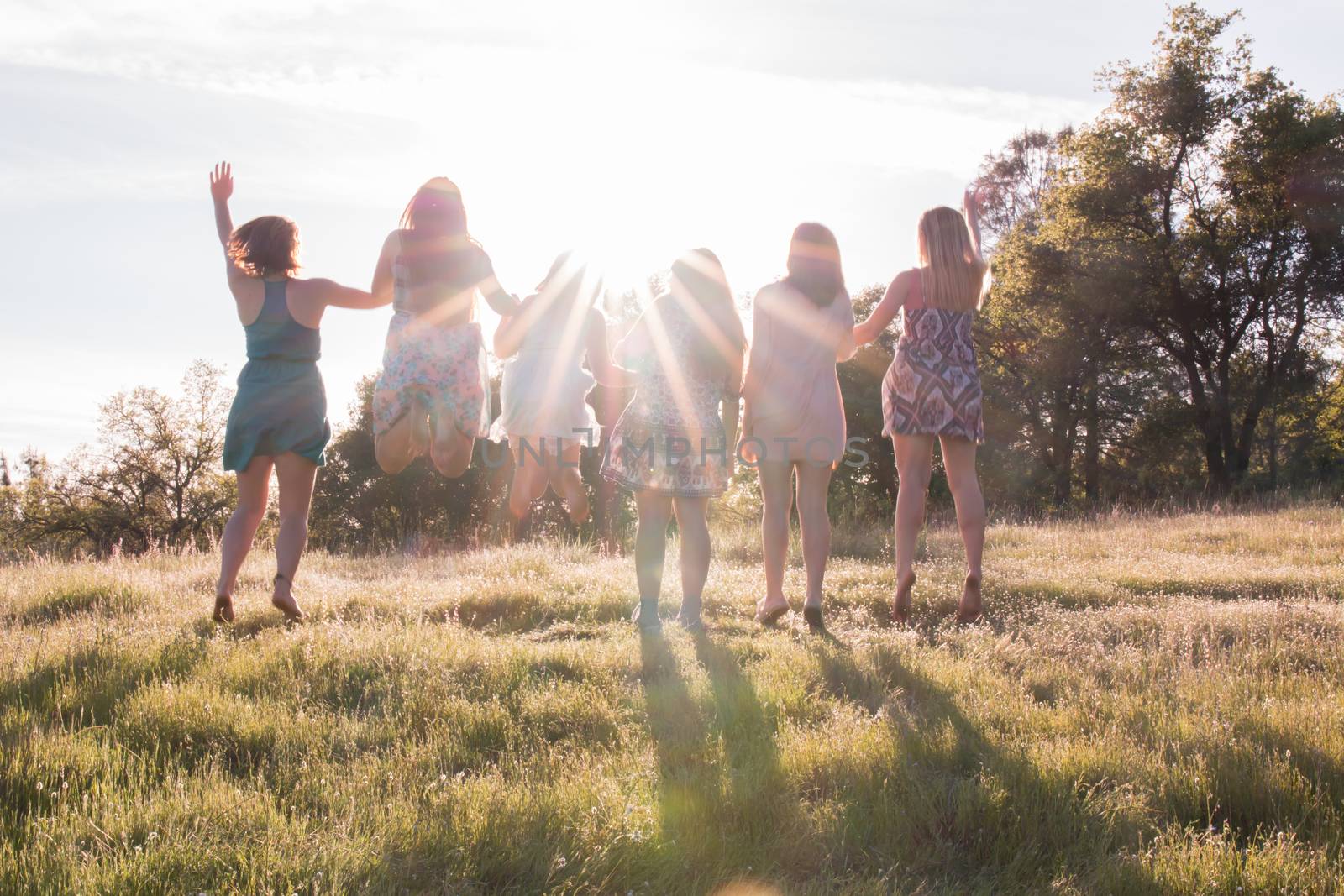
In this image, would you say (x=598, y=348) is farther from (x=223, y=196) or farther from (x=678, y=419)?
(x=223, y=196)

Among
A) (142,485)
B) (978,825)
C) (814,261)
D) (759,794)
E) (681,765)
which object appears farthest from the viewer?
(142,485)

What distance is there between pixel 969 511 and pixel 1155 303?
82.2 feet

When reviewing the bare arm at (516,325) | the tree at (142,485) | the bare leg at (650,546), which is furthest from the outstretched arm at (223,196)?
the tree at (142,485)

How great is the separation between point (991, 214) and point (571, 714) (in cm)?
3379

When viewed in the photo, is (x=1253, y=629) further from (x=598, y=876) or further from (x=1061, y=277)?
(x=1061, y=277)

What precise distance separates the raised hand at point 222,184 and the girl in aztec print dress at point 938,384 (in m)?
4.18

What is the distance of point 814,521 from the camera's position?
6312mm

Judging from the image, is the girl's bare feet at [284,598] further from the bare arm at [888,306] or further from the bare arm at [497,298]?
the bare arm at [888,306]

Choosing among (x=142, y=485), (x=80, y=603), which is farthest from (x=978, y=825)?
(x=142, y=485)

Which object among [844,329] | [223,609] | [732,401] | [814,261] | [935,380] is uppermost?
[814,261]

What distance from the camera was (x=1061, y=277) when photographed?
2897cm

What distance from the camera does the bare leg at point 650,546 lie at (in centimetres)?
592

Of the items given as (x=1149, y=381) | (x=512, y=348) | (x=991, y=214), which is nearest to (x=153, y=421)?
(x=991, y=214)

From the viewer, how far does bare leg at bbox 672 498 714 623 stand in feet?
19.7
